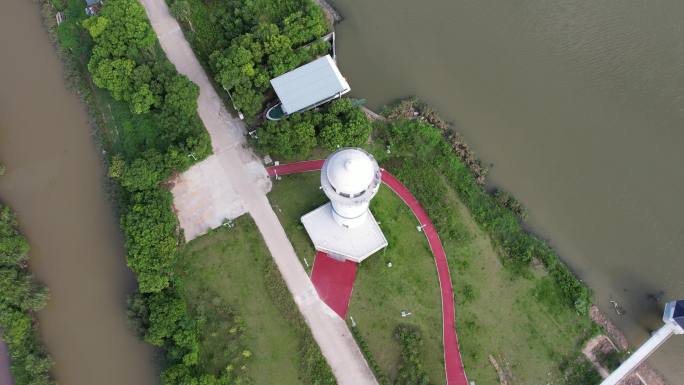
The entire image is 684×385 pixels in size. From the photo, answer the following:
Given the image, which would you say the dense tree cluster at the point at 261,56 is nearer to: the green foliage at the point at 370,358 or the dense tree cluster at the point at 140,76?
the dense tree cluster at the point at 140,76

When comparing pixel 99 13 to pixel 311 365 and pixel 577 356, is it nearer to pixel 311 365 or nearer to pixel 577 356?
pixel 311 365

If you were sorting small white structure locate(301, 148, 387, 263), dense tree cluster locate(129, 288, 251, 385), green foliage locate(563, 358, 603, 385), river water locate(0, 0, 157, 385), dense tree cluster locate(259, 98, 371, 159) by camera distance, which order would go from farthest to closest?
dense tree cluster locate(259, 98, 371, 159)
river water locate(0, 0, 157, 385)
green foliage locate(563, 358, 603, 385)
dense tree cluster locate(129, 288, 251, 385)
small white structure locate(301, 148, 387, 263)

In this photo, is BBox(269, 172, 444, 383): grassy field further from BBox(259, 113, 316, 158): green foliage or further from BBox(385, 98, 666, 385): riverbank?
BBox(385, 98, 666, 385): riverbank

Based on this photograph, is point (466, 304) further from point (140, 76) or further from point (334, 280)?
point (140, 76)

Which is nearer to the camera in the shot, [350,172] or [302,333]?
[350,172]

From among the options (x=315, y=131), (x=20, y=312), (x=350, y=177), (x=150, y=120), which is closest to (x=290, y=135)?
(x=315, y=131)

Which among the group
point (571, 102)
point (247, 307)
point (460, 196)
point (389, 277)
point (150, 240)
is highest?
point (571, 102)

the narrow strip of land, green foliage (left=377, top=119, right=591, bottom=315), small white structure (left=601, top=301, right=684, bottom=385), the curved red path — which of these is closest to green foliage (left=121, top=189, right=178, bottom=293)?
the curved red path

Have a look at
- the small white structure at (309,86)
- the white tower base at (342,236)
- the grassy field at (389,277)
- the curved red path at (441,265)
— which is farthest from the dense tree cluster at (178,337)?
the small white structure at (309,86)
